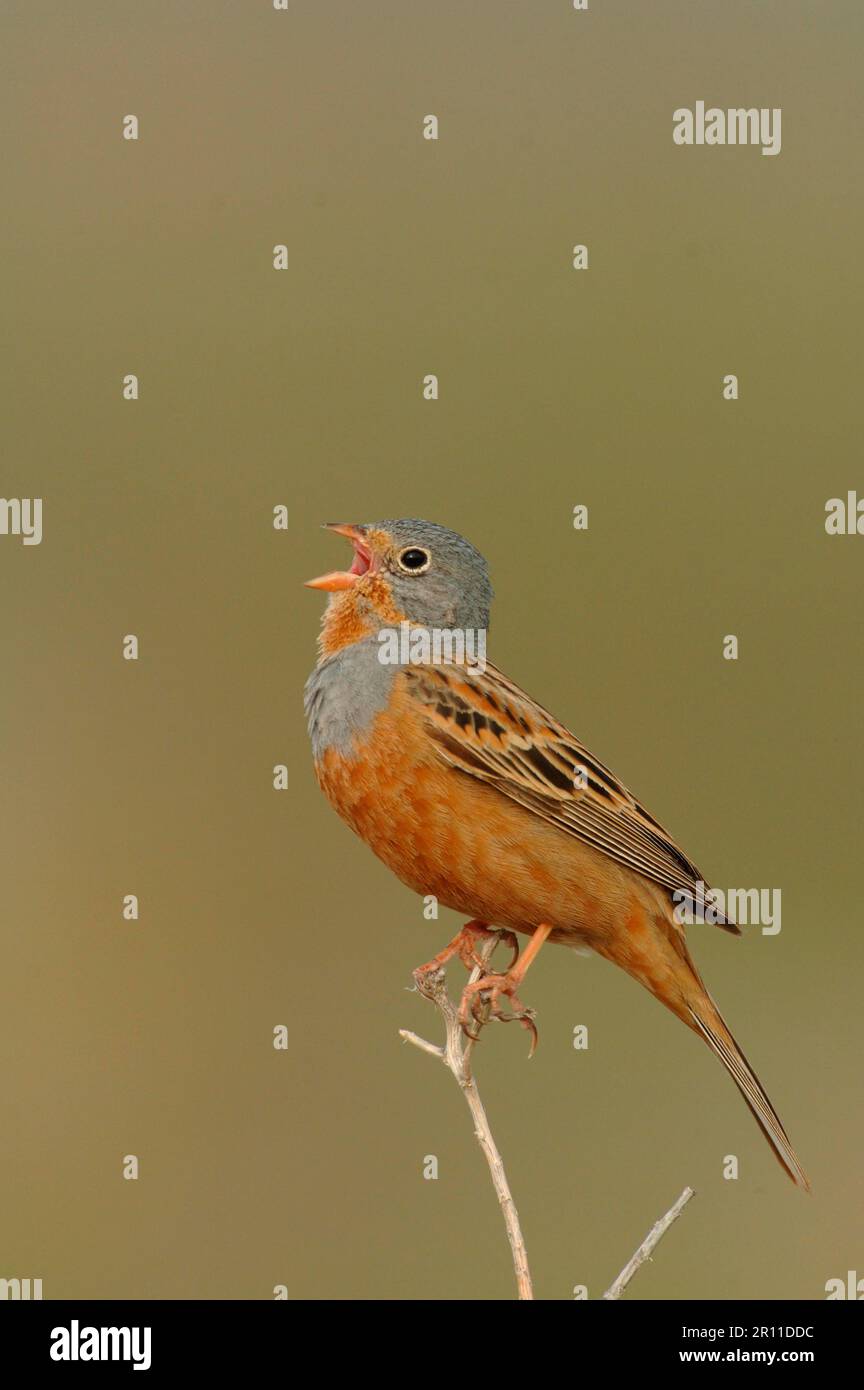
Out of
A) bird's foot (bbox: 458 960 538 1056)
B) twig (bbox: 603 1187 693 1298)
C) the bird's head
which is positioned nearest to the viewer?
twig (bbox: 603 1187 693 1298)

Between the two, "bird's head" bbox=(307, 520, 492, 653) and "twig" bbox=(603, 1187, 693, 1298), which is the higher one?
"bird's head" bbox=(307, 520, 492, 653)

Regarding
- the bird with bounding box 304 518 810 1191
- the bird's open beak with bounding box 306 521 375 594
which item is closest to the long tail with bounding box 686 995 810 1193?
the bird with bounding box 304 518 810 1191

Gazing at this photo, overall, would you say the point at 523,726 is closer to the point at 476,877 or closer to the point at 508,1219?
the point at 476,877

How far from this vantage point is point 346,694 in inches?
208

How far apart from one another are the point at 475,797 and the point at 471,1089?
1.21 m

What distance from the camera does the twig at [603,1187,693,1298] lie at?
3.90m

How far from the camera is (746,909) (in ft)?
24.8

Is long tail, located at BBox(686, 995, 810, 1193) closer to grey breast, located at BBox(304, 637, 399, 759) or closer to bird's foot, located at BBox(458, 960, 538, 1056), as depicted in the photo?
bird's foot, located at BBox(458, 960, 538, 1056)

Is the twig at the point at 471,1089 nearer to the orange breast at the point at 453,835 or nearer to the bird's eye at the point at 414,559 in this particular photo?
the orange breast at the point at 453,835

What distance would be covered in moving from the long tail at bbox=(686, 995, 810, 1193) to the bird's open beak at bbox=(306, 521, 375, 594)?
6.22 ft

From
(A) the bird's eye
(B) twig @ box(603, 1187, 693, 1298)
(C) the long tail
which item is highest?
(A) the bird's eye

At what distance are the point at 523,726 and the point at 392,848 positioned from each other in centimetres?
71
